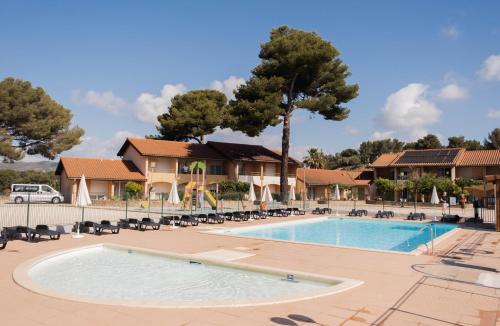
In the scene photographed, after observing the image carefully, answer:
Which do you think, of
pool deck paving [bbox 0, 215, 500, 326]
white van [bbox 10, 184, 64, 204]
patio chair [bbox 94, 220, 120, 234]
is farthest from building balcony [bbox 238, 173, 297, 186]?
pool deck paving [bbox 0, 215, 500, 326]

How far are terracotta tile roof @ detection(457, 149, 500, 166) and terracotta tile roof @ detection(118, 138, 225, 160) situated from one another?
28713 mm

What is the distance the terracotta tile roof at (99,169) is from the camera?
3773 centimetres

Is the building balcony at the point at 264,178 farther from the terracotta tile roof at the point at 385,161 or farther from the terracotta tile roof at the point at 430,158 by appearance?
the terracotta tile roof at the point at 430,158

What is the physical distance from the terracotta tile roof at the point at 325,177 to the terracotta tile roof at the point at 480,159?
48.9ft

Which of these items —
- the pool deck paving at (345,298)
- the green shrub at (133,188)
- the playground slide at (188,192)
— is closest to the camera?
the pool deck paving at (345,298)

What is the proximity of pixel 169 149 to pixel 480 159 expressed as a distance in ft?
118

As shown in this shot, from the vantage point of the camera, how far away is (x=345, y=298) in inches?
297

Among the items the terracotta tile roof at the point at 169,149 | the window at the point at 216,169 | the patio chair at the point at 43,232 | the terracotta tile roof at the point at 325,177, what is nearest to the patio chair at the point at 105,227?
the patio chair at the point at 43,232

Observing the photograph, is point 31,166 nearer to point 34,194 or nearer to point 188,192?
point 34,194

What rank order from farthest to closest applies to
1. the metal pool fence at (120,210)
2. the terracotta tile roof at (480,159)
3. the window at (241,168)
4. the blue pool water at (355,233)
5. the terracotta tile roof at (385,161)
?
1. the terracotta tile roof at (385,161)
2. the window at (241,168)
3. the terracotta tile roof at (480,159)
4. the metal pool fence at (120,210)
5. the blue pool water at (355,233)

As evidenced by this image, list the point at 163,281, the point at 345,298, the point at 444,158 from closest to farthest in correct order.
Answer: the point at 345,298 → the point at 163,281 → the point at 444,158

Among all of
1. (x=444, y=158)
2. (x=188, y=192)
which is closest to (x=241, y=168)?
(x=188, y=192)

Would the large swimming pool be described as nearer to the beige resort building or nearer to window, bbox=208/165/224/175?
the beige resort building

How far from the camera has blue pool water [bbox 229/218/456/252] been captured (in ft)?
61.0
